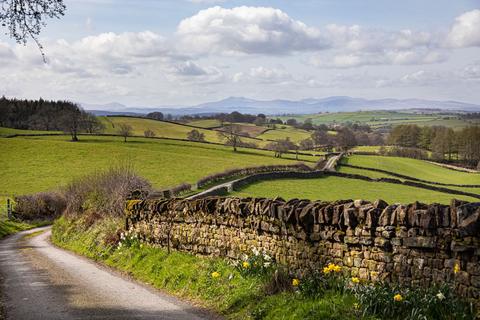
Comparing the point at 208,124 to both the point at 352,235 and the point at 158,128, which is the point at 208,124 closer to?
the point at 158,128

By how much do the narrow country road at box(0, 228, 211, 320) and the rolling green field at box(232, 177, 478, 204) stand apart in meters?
28.1

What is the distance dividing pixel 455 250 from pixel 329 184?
4880 cm

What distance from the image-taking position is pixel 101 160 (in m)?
69.9

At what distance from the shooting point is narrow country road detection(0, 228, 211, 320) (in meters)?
10.4

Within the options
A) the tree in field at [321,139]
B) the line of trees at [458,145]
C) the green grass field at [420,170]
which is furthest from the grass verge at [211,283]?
the tree in field at [321,139]

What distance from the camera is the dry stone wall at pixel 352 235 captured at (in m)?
7.74

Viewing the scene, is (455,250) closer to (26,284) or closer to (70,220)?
(26,284)

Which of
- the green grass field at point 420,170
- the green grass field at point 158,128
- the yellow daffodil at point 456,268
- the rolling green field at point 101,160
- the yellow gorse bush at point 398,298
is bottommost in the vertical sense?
the green grass field at point 420,170

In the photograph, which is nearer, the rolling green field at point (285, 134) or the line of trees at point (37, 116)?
the line of trees at point (37, 116)

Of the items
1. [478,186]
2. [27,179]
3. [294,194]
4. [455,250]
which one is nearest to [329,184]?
[294,194]

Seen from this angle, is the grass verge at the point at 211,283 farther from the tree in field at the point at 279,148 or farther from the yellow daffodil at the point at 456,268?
the tree in field at the point at 279,148

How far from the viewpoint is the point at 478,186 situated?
7200cm

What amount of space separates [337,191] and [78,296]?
137 feet

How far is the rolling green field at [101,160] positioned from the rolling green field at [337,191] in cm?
1177
